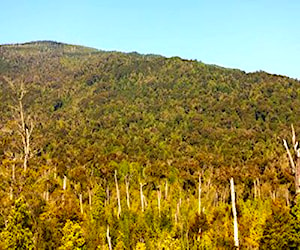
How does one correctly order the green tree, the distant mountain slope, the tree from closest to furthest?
the tree, the green tree, the distant mountain slope

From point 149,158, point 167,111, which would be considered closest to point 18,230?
point 149,158

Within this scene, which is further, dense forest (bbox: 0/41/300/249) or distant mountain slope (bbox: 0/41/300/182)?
distant mountain slope (bbox: 0/41/300/182)

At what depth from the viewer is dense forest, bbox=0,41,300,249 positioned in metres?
21.4

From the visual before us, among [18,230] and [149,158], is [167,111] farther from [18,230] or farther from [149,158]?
[18,230]

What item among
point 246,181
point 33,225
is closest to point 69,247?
point 33,225

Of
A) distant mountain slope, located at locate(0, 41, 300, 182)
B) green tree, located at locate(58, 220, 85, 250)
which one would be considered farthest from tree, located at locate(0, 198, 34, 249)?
distant mountain slope, located at locate(0, 41, 300, 182)

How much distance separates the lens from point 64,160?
78.6m

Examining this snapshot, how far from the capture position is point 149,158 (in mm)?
85250

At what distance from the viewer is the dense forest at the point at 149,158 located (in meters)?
21.4

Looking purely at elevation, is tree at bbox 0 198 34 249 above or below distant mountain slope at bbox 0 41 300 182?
below

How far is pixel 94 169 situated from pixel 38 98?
89.9 meters

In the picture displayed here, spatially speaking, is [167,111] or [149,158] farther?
[167,111]

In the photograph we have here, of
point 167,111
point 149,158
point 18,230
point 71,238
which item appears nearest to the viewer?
point 18,230

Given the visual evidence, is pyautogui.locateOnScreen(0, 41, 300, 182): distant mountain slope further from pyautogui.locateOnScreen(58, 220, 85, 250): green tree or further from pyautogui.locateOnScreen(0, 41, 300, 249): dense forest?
pyautogui.locateOnScreen(58, 220, 85, 250): green tree
